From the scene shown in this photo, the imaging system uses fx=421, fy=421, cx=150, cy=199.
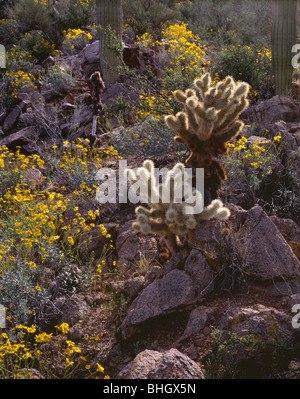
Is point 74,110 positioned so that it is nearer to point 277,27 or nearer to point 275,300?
point 277,27

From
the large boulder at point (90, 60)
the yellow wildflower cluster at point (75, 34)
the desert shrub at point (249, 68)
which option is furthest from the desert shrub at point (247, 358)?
the yellow wildflower cluster at point (75, 34)

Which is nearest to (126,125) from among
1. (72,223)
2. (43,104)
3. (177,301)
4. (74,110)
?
(74,110)

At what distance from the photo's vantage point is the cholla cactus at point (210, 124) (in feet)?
12.6

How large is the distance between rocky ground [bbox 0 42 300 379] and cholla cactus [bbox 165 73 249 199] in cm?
62

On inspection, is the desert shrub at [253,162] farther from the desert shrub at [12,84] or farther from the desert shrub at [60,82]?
the desert shrub at [12,84]

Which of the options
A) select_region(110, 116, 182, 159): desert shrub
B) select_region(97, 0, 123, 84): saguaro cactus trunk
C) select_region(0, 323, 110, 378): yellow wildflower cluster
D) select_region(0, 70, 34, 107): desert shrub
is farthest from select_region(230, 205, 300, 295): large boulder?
select_region(0, 70, 34, 107): desert shrub

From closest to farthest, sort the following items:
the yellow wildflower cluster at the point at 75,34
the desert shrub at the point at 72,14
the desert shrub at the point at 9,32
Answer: the yellow wildflower cluster at the point at 75,34
the desert shrub at the point at 9,32
the desert shrub at the point at 72,14

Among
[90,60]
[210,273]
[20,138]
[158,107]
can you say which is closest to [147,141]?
[158,107]

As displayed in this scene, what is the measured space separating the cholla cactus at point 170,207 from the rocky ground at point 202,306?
1.17ft

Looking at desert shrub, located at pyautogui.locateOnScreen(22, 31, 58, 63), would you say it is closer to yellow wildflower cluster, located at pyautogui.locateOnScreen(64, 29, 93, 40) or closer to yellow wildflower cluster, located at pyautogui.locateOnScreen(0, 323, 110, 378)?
yellow wildflower cluster, located at pyautogui.locateOnScreen(64, 29, 93, 40)

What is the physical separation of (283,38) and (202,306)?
19.9ft

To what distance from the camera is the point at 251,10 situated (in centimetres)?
1686

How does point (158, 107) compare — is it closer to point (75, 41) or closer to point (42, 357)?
point (42, 357)

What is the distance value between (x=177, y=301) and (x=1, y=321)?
162 cm
